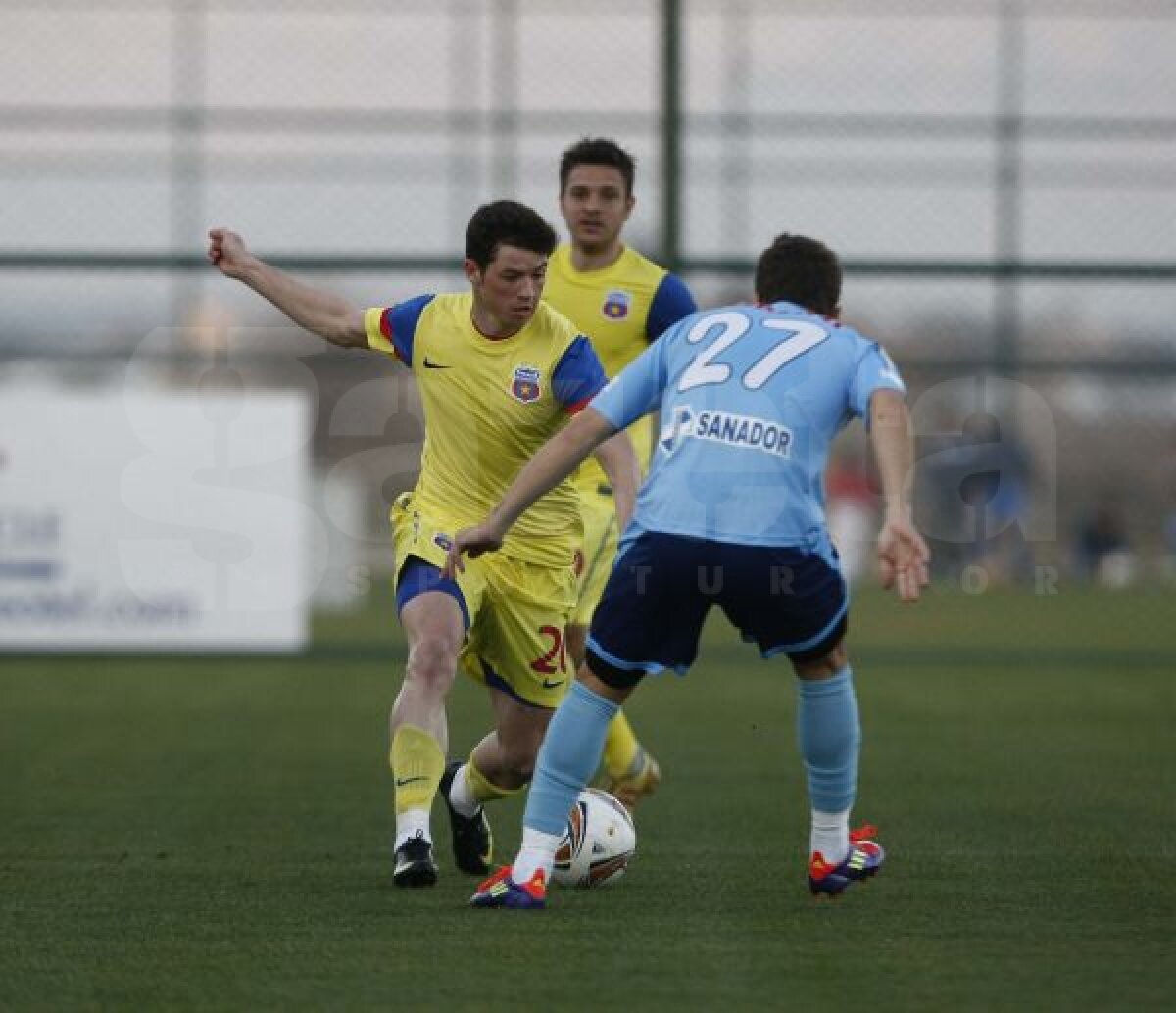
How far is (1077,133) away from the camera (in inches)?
653

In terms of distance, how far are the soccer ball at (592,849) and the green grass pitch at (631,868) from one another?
0.10 metres

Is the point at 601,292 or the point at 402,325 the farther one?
the point at 601,292

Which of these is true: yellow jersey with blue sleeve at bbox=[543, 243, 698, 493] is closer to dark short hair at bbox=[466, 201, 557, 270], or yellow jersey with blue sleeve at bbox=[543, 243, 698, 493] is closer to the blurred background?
dark short hair at bbox=[466, 201, 557, 270]

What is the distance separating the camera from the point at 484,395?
6.79m

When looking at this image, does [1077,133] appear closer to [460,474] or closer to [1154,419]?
[1154,419]

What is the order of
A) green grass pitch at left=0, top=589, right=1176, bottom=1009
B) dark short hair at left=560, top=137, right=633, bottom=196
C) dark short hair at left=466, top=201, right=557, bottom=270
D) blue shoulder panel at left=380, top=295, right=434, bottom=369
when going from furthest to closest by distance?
dark short hair at left=560, top=137, right=633, bottom=196 < blue shoulder panel at left=380, top=295, right=434, bottom=369 < dark short hair at left=466, top=201, right=557, bottom=270 < green grass pitch at left=0, top=589, right=1176, bottom=1009

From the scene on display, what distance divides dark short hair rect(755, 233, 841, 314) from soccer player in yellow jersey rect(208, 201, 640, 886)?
0.87 metres

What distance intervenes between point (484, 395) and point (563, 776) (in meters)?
1.43

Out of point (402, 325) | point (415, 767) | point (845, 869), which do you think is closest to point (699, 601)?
point (845, 869)

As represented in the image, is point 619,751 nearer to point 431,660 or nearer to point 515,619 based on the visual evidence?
point 515,619

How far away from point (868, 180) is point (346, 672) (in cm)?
505

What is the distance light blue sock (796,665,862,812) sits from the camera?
19.4 ft

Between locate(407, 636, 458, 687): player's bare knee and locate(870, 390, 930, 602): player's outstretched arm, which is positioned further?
locate(407, 636, 458, 687): player's bare knee

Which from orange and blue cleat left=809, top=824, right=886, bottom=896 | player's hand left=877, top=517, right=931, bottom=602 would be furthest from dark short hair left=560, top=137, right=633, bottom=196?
player's hand left=877, top=517, right=931, bottom=602
